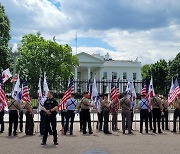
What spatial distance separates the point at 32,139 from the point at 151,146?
4.61 meters

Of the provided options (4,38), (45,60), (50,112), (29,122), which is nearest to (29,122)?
(29,122)

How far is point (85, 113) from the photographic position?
1542 centimetres

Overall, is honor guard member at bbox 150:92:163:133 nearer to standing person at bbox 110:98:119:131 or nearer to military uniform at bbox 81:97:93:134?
standing person at bbox 110:98:119:131

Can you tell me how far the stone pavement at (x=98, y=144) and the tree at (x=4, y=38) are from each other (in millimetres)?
27209

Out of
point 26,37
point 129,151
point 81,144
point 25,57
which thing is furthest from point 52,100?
point 26,37

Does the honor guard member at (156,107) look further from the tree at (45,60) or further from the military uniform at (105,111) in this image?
the tree at (45,60)

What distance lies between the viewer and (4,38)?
43.8 meters

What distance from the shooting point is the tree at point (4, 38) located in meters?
40.6

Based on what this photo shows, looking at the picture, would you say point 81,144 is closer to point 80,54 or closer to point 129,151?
point 129,151

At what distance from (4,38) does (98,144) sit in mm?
34304

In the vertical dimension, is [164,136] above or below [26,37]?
below

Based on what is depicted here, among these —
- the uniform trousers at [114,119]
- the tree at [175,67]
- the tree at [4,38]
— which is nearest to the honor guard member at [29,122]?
the uniform trousers at [114,119]

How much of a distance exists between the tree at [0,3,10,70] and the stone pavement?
2721 centimetres

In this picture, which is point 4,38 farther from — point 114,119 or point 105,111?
point 105,111
